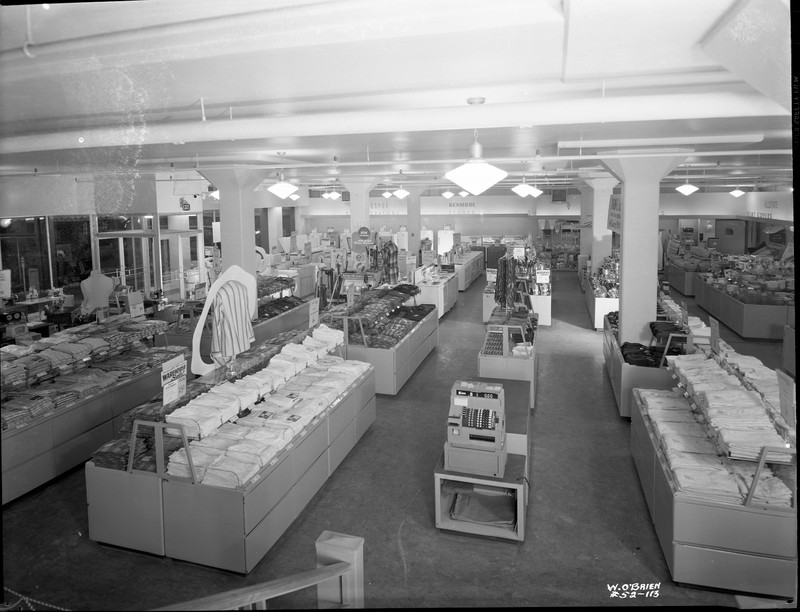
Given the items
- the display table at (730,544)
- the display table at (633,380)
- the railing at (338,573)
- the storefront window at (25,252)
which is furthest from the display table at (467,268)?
the railing at (338,573)

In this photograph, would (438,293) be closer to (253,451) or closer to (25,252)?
(253,451)

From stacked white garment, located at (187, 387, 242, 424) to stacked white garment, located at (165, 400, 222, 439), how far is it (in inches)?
1.6

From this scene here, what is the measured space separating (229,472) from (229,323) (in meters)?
1.74

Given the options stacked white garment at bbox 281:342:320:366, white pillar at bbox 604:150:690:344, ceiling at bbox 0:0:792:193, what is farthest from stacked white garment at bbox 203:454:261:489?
white pillar at bbox 604:150:690:344

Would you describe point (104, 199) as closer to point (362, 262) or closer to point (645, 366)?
point (645, 366)

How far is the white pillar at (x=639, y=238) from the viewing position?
10258 mm

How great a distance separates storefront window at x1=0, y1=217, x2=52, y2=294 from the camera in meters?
3.46

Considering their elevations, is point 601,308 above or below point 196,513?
above

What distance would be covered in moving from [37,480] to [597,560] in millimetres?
5600

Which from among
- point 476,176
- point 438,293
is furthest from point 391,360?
point 438,293

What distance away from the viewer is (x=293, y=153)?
10867 mm

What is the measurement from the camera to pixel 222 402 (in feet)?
19.0

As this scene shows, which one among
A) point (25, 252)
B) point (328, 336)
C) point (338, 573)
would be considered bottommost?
point (338, 573)

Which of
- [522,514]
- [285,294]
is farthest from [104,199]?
[285,294]
